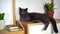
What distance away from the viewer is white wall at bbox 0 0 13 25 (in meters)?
2.08

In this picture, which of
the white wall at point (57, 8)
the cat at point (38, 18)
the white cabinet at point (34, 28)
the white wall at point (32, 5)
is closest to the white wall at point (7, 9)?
the white wall at point (32, 5)

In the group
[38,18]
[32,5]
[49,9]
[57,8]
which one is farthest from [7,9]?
[57,8]

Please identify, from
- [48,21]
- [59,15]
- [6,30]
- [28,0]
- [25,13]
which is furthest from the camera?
[59,15]

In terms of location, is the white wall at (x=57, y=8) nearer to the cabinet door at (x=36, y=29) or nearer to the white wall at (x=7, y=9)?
the cabinet door at (x=36, y=29)

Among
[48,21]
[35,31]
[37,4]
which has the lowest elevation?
[35,31]

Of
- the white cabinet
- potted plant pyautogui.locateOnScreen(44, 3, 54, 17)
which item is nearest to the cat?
the white cabinet

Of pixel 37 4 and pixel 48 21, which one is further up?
pixel 37 4

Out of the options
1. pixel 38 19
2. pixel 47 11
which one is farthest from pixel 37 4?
pixel 38 19

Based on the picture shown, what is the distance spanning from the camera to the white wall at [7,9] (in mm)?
2082

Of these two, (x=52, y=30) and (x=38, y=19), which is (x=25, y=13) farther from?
(x=52, y=30)

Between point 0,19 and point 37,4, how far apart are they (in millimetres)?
784

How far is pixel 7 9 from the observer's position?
6.95 feet

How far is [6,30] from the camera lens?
1.72 metres

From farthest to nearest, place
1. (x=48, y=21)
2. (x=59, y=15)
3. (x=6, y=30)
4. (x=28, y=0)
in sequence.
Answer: (x=59, y=15) → (x=28, y=0) → (x=48, y=21) → (x=6, y=30)
